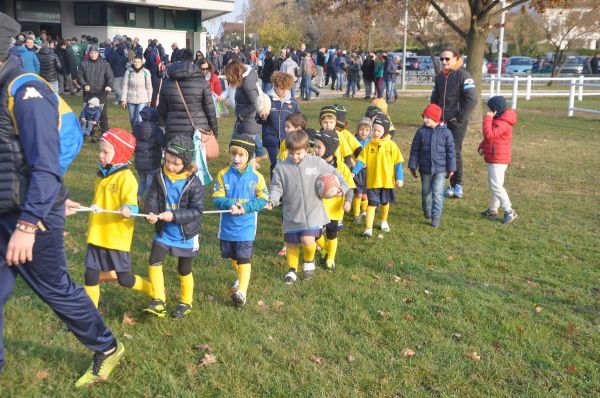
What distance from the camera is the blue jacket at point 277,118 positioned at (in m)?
8.41

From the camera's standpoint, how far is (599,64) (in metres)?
41.5

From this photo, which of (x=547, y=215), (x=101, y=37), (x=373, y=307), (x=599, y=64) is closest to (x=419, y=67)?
(x=599, y=64)

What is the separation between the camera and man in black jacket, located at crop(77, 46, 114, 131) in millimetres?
13773

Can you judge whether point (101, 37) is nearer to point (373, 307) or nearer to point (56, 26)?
point (56, 26)

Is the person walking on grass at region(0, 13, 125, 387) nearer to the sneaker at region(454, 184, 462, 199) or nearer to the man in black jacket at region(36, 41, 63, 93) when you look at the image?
the sneaker at region(454, 184, 462, 199)

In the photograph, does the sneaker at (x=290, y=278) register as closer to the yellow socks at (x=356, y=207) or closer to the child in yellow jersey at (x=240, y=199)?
the child in yellow jersey at (x=240, y=199)

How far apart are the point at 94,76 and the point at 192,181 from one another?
32.6 ft

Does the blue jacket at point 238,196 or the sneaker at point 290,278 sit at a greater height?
the blue jacket at point 238,196

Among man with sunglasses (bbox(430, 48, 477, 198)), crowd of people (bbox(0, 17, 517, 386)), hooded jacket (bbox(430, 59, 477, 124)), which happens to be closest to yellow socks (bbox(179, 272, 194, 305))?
crowd of people (bbox(0, 17, 517, 386))

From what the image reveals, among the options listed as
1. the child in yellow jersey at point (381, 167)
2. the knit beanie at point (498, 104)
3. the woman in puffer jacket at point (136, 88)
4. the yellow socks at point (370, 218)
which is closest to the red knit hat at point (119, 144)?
the child in yellow jersey at point (381, 167)

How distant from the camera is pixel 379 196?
8.06m

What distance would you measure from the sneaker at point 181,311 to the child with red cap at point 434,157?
13.6 feet

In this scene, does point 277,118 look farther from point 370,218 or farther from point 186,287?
point 186,287

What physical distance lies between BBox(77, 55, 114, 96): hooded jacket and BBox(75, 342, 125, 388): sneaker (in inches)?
427
